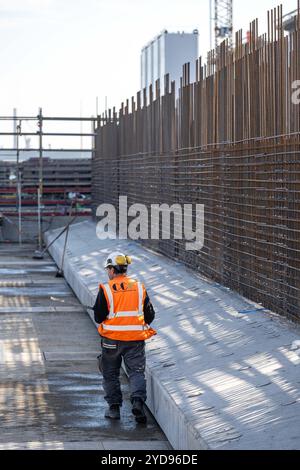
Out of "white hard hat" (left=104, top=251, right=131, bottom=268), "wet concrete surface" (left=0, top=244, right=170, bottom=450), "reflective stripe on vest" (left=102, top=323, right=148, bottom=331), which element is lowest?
"wet concrete surface" (left=0, top=244, right=170, bottom=450)

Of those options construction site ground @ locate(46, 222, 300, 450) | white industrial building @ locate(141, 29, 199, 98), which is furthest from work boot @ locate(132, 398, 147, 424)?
white industrial building @ locate(141, 29, 199, 98)

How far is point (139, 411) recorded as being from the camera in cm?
1205

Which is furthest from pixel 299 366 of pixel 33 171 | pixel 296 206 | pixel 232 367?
pixel 33 171

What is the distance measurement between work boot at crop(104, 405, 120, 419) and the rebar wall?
256cm

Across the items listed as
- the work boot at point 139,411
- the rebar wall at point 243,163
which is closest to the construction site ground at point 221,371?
the work boot at point 139,411

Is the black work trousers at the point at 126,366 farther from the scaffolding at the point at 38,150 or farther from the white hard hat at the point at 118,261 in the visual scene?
the scaffolding at the point at 38,150

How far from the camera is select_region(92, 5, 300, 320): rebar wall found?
48.0 feet

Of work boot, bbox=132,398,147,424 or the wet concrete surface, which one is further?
work boot, bbox=132,398,147,424

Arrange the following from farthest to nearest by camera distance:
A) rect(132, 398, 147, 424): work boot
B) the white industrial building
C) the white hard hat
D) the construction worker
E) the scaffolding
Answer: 1. the white industrial building
2. the scaffolding
3. the white hard hat
4. the construction worker
5. rect(132, 398, 147, 424): work boot

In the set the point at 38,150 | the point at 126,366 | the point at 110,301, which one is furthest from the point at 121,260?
the point at 38,150

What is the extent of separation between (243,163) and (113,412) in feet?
19.3

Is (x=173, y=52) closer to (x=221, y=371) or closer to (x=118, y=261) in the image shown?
(x=118, y=261)

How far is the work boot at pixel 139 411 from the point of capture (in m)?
12.0

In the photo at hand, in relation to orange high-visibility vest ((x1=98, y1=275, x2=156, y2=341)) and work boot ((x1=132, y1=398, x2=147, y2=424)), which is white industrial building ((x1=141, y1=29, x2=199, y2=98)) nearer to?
orange high-visibility vest ((x1=98, y1=275, x2=156, y2=341))
